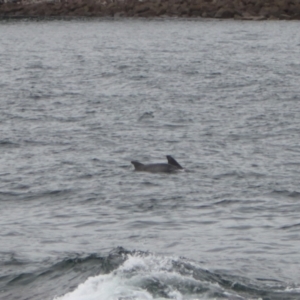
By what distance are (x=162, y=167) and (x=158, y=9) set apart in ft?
190

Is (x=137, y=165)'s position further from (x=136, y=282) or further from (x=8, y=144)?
(x=136, y=282)

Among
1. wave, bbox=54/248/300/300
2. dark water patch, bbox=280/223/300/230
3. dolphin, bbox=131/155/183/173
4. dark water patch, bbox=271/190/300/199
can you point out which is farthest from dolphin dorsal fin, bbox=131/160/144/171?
wave, bbox=54/248/300/300

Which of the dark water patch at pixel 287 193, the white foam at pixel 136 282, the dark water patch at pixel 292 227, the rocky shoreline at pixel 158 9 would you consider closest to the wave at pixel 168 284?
the white foam at pixel 136 282

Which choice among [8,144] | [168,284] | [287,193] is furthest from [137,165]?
[168,284]

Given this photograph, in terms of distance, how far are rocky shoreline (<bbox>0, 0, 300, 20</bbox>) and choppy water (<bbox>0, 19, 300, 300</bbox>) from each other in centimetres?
3154

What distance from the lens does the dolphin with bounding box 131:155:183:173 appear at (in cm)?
1866

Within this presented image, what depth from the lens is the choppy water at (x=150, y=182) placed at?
39.3ft

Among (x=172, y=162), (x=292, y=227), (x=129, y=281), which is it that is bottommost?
(x=172, y=162)

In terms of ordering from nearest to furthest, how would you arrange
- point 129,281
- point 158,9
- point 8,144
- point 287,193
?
point 129,281
point 287,193
point 8,144
point 158,9

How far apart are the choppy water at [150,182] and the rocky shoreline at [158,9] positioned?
31.5 m

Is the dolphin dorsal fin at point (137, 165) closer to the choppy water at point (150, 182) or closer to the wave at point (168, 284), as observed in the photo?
the choppy water at point (150, 182)

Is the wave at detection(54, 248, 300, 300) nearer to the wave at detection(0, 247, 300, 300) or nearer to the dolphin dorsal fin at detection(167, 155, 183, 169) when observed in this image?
the wave at detection(0, 247, 300, 300)

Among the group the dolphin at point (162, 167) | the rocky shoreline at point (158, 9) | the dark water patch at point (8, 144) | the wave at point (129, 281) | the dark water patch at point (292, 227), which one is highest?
the wave at point (129, 281)

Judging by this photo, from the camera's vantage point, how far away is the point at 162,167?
61.4ft
